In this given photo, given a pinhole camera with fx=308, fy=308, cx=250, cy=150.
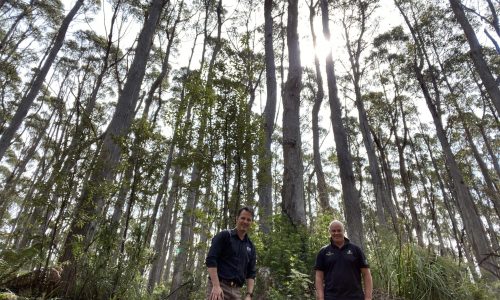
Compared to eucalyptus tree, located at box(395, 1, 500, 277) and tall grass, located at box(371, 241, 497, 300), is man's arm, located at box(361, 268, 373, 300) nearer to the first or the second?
tall grass, located at box(371, 241, 497, 300)

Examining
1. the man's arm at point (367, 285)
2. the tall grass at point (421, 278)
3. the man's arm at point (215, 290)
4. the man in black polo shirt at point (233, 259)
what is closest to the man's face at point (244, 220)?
the man in black polo shirt at point (233, 259)

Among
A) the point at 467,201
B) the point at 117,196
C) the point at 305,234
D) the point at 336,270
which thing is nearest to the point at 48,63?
the point at 117,196

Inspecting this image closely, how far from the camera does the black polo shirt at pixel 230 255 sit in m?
2.76

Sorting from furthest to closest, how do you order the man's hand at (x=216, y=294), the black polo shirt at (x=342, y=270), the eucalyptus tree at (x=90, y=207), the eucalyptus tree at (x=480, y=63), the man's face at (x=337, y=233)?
the eucalyptus tree at (x=480, y=63) < the eucalyptus tree at (x=90, y=207) < the man's face at (x=337, y=233) < the black polo shirt at (x=342, y=270) < the man's hand at (x=216, y=294)

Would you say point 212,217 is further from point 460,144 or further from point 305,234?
point 460,144

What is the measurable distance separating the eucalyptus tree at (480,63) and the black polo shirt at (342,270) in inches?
310

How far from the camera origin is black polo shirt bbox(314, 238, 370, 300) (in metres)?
2.90

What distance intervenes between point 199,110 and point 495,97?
811cm

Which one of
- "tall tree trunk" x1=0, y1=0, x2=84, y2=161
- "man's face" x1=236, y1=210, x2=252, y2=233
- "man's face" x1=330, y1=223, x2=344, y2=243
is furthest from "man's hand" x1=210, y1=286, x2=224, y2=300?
"tall tree trunk" x1=0, y1=0, x2=84, y2=161

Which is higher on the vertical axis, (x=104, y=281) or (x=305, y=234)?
(x=305, y=234)

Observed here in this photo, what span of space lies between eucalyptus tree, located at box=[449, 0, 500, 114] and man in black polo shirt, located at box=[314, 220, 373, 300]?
7866 mm

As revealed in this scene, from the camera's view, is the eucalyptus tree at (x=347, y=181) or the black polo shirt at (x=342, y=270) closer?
the black polo shirt at (x=342, y=270)

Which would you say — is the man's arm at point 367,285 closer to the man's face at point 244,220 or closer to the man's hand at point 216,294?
the man's face at point 244,220

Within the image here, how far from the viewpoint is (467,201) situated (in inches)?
420
